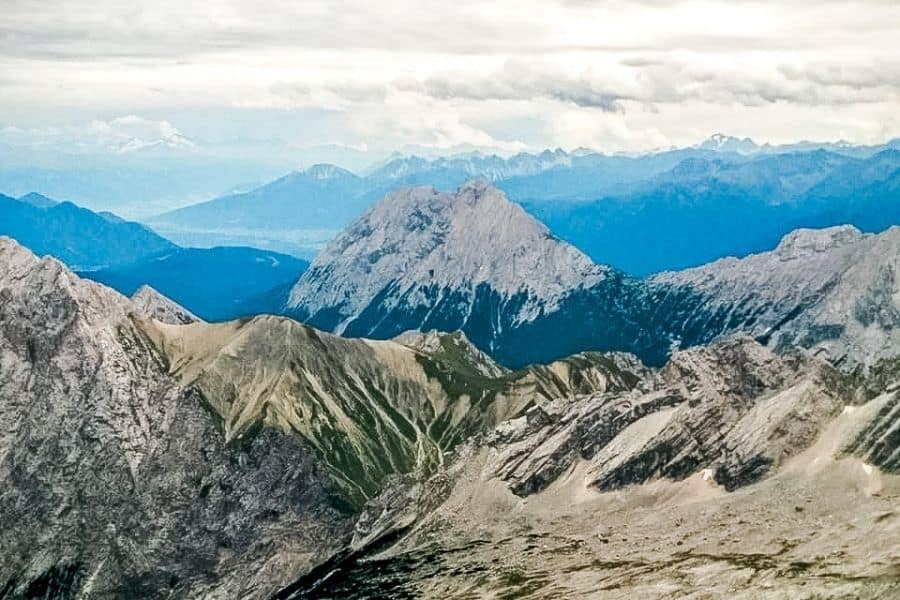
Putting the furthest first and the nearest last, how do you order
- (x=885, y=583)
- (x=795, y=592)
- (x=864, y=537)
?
1. (x=864, y=537)
2. (x=795, y=592)
3. (x=885, y=583)

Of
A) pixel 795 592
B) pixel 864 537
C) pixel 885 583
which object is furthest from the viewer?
pixel 864 537

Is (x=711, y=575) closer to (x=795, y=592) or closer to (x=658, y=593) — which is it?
(x=658, y=593)

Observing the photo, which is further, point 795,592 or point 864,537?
point 864,537

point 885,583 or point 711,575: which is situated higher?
point 885,583

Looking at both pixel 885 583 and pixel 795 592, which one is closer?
pixel 885 583

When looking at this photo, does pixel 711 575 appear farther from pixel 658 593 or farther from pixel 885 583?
pixel 885 583

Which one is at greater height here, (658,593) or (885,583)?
(885,583)

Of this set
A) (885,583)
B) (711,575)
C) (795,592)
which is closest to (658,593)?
(711,575)

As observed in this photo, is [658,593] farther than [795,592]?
Yes
